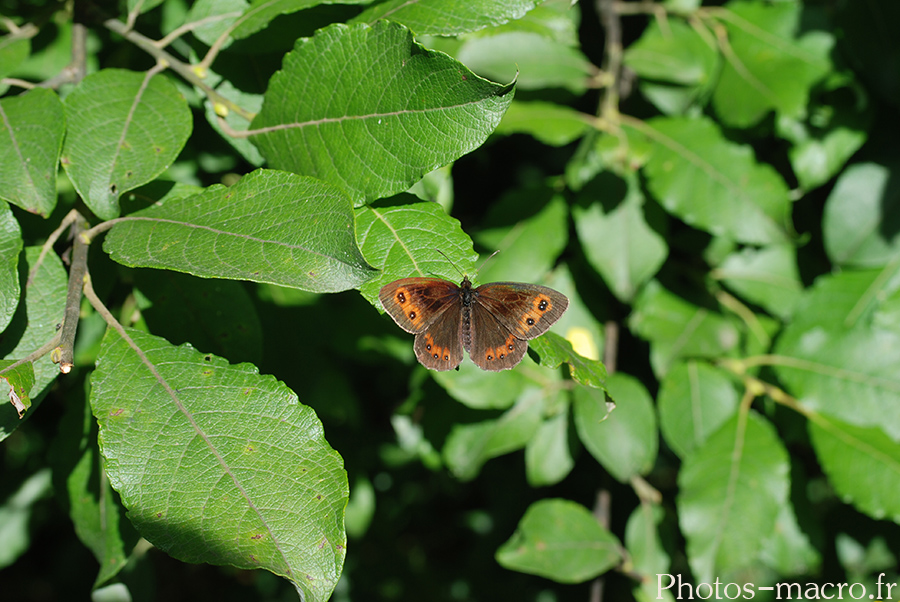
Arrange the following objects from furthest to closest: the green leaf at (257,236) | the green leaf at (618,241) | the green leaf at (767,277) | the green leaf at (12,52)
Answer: the green leaf at (767,277) → the green leaf at (618,241) → the green leaf at (12,52) → the green leaf at (257,236)

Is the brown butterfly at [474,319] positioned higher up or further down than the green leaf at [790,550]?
higher up

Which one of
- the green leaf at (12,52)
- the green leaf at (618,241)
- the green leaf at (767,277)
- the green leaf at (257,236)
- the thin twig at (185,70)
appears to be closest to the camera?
the green leaf at (257,236)

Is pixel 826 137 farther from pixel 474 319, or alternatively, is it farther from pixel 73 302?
pixel 73 302

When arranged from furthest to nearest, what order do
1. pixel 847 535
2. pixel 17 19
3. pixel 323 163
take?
pixel 847 535 < pixel 17 19 < pixel 323 163

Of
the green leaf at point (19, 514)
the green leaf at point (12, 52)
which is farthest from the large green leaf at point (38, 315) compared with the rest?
the green leaf at point (19, 514)

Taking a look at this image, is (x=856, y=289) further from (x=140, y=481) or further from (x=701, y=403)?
(x=140, y=481)

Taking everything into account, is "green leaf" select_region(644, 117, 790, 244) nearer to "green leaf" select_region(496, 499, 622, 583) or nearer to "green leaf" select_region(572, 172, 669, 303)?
"green leaf" select_region(572, 172, 669, 303)

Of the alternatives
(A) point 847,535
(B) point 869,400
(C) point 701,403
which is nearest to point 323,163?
(C) point 701,403

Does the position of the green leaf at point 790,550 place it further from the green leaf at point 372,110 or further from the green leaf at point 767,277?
the green leaf at point 372,110
